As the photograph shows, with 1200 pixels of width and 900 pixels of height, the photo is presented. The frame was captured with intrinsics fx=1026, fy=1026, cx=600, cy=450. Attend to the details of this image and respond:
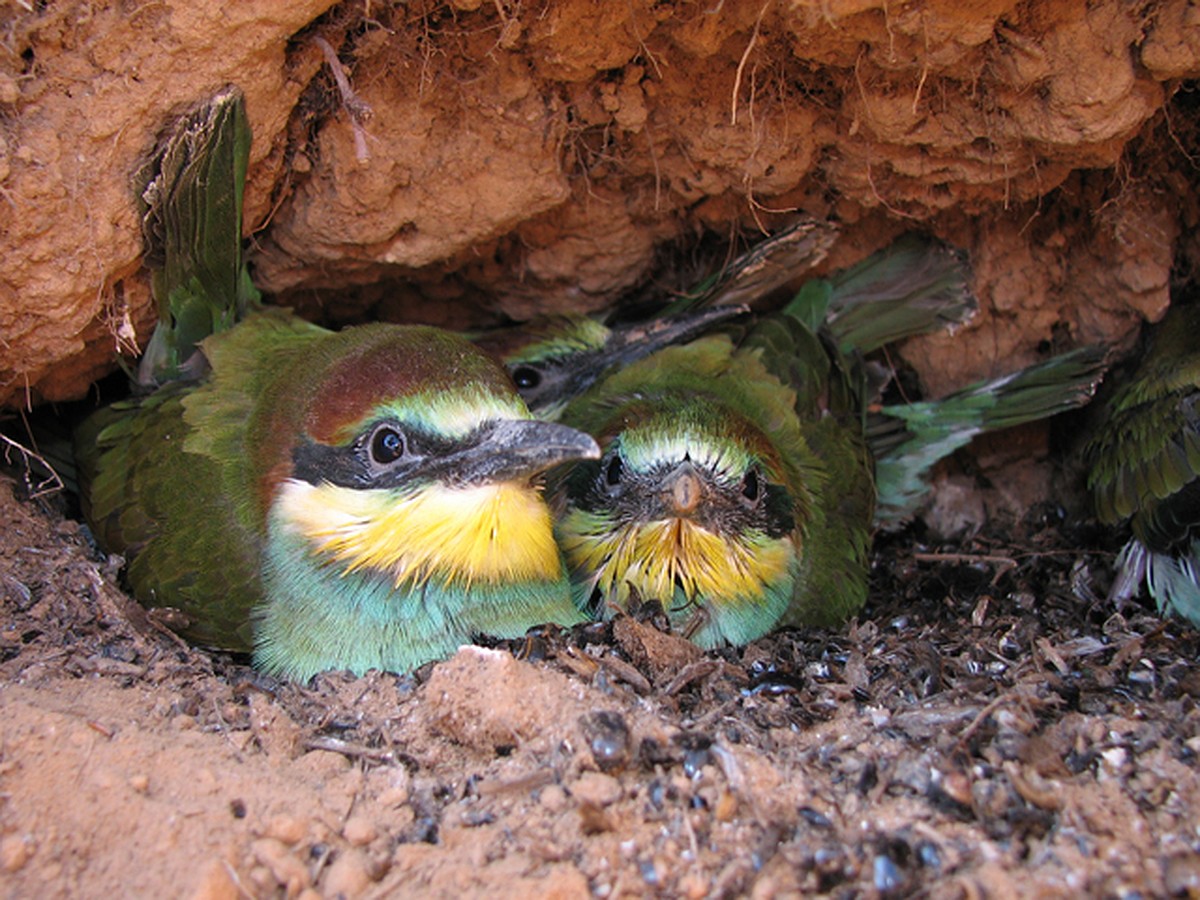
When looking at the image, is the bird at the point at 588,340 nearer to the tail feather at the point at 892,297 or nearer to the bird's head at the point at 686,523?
the tail feather at the point at 892,297

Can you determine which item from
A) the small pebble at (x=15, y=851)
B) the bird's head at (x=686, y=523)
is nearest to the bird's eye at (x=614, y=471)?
the bird's head at (x=686, y=523)

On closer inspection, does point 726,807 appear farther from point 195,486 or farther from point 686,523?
point 195,486

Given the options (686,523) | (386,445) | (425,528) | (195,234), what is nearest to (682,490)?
(686,523)

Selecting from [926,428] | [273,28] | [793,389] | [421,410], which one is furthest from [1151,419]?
[273,28]

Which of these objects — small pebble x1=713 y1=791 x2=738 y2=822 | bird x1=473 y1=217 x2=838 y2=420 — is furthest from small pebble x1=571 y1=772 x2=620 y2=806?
bird x1=473 y1=217 x2=838 y2=420

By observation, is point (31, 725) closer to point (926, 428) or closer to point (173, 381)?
point (173, 381)

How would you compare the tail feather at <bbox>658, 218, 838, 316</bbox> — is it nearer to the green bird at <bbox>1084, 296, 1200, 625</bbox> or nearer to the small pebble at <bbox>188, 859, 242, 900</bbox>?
the green bird at <bbox>1084, 296, 1200, 625</bbox>
